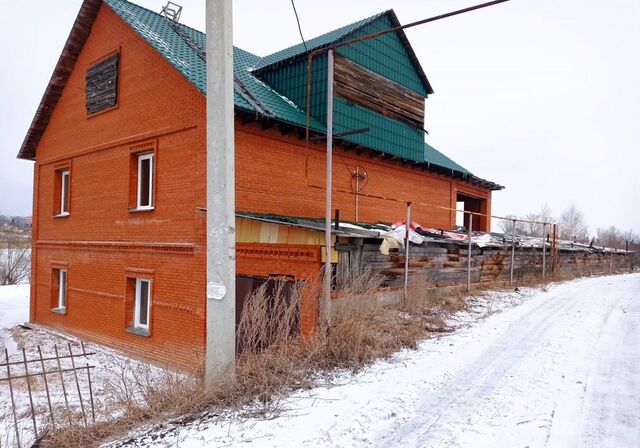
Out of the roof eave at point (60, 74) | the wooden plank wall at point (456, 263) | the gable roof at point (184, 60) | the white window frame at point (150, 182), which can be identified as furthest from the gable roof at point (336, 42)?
the wooden plank wall at point (456, 263)

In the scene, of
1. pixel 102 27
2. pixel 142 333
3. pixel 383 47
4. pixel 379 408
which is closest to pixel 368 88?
pixel 383 47

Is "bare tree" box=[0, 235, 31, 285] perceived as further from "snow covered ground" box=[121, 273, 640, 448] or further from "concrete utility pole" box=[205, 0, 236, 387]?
"snow covered ground" box=[121, 273, 640, 448]

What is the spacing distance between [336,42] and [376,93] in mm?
1887

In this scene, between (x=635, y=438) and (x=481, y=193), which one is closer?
(x=635, y=438)

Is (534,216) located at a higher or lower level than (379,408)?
higher

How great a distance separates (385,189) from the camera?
1445 cm

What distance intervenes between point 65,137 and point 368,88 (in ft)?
31.4

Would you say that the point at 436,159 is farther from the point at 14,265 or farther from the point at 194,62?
the point at 14,265

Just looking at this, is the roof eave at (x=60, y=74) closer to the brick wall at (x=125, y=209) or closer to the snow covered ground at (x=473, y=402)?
the brick wall at (x=125, y=209)

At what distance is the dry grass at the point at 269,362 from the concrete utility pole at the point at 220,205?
30cm

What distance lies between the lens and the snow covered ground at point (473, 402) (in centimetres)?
367

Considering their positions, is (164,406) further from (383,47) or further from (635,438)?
(383,47)

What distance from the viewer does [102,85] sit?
13.0 m

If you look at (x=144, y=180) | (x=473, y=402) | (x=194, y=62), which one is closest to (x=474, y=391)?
(x=473, y=402)
